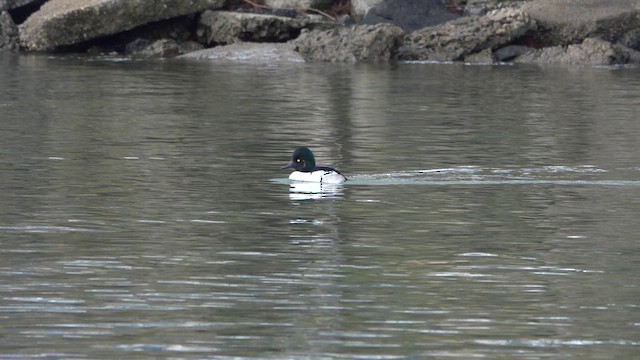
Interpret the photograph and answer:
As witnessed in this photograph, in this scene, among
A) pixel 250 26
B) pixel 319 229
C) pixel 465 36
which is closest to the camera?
pixel 319 229

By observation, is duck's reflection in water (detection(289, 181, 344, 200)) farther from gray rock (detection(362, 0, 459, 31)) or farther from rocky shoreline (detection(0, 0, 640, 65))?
gray rock (detection(362, 0, 459, 31))

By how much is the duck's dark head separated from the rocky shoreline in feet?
67.8

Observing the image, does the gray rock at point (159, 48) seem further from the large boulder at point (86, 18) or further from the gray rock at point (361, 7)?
the gray rock at point (361, 7)

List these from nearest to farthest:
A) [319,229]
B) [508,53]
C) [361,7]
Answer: [319,229], [508,53], [361,7]

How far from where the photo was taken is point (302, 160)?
696 inches

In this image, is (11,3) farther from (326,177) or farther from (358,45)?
(326,177)

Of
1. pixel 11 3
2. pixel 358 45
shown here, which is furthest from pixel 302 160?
pixel 11 3

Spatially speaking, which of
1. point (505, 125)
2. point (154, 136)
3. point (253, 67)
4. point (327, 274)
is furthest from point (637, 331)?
point (253, 67)

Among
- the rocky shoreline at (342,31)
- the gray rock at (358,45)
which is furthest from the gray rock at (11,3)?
the gray rock at (358,45)

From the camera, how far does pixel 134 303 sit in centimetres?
1080

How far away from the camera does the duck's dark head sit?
57.9ft

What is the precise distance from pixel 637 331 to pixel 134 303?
304 cm

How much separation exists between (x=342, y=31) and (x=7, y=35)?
25.3 feet

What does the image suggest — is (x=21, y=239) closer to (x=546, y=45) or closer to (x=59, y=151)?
(x=59, y=151)
